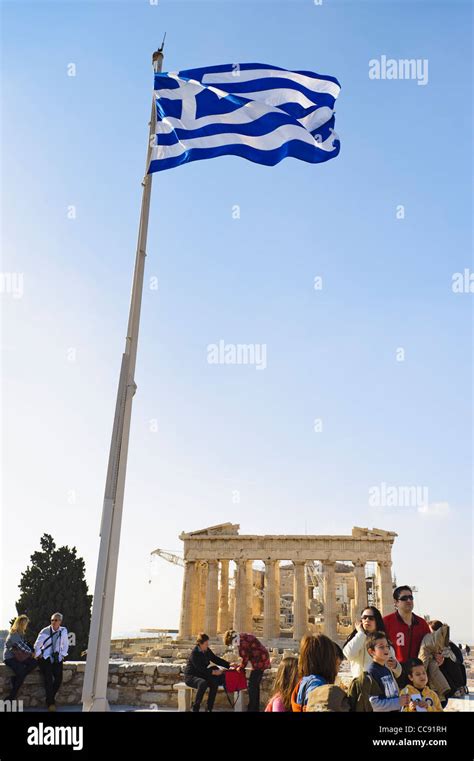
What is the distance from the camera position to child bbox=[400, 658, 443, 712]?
6.54 metres

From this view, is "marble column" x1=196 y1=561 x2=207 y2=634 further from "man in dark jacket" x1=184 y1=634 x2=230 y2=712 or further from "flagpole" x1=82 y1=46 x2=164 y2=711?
"flagpole" x1=82 y1=46 x2=164 y2=711

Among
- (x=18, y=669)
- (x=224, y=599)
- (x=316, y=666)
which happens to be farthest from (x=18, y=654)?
(x=224, y=599)

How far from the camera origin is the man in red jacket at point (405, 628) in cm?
820

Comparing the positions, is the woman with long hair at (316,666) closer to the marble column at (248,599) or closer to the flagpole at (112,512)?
the flagpole at (112,512)

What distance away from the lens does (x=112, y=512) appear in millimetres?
7227

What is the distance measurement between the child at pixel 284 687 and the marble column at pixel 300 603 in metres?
41.3

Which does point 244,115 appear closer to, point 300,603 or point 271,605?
point 271,605

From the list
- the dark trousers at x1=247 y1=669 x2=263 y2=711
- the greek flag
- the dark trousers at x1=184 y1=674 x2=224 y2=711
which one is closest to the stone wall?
the dark trousers at x1=247 y1=669 x2=263 y2=711

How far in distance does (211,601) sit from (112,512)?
4249 centimetres

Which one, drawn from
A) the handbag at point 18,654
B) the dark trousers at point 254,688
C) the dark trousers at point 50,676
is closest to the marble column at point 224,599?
the dark trousers at point 50,676

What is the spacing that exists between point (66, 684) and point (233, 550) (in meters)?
37.0
